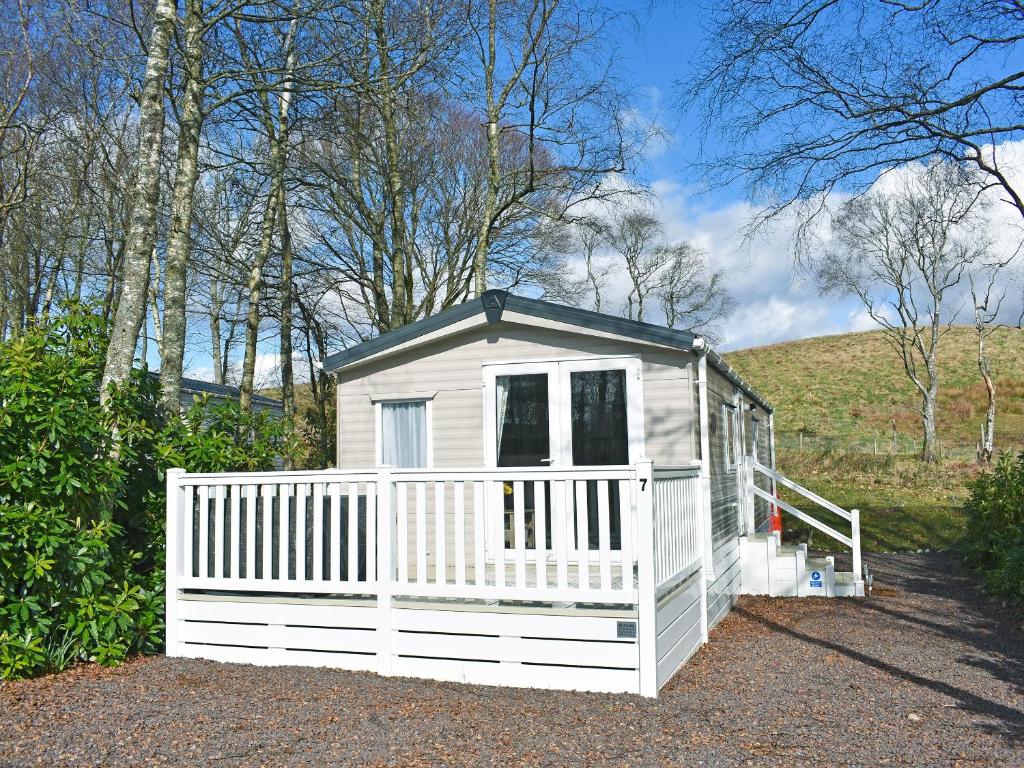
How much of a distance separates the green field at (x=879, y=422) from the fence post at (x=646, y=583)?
10816mm

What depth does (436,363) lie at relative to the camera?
841cm

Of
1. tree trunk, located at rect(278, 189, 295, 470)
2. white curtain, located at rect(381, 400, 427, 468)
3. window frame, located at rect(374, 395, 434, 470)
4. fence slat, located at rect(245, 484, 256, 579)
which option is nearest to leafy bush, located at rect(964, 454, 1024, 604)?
window frame, located at rect(374, 395, 434, 470)

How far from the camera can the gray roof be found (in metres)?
7.50

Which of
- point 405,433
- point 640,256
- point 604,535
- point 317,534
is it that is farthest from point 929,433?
point 317,534

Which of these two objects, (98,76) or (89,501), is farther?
(98,76)

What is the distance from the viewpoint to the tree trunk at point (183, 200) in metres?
7.48

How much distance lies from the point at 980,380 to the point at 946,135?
3269 centimetres

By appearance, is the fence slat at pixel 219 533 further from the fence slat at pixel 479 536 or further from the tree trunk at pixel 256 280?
the tree trunk at pixel 256 280

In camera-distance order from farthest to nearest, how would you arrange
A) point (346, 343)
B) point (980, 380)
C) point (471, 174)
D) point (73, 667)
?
1. point (980, 380)
2. point (346, 343)
3. point (471, 174)
4. point (73, 667)

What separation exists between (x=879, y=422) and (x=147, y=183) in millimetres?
31282

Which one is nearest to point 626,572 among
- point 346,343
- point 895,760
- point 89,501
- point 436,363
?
point 895,760

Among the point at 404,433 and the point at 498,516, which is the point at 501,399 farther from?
the point at 498,516

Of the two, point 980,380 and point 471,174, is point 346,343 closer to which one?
point 471,174

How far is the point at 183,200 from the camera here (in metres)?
7.95
